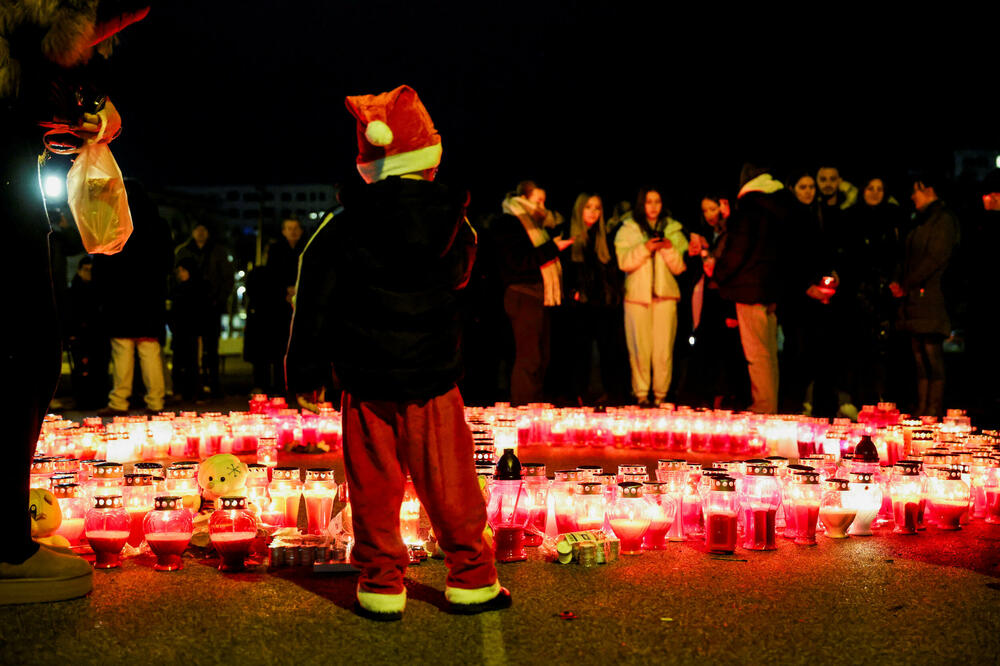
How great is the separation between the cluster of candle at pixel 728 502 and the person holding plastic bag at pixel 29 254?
179 cm

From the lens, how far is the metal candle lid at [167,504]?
418 centimetres

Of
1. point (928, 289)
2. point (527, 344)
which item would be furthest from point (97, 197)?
point (928, 289)

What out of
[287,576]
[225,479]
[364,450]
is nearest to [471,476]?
[364,450]

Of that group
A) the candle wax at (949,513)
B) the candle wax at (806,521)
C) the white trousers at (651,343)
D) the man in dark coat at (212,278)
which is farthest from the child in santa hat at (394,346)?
the man in dark coat at (212,278)

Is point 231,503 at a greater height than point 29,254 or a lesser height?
lesser

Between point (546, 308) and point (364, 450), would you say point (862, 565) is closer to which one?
point (364, 450)

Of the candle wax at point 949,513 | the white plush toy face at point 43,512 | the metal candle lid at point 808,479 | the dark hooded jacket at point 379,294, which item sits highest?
the dark hooded jacket at point 379,294

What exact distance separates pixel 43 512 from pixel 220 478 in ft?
2.75

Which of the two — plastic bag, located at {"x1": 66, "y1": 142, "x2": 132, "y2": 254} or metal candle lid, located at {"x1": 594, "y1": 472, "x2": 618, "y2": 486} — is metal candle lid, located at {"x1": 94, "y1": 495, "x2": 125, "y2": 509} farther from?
metal candle lid, located at {"x1": 594, "y1": 472, "x2": 618, "y2": 486}

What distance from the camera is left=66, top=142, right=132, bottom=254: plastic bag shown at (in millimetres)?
4039

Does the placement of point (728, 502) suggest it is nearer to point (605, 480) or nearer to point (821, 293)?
point (605, 480)

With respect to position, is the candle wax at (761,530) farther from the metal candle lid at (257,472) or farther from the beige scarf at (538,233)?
the beige scarf at (538,233)

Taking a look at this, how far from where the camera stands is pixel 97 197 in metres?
4.05

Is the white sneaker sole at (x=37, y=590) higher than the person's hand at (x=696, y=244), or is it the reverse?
the person's hand at (x=696, y=244)
